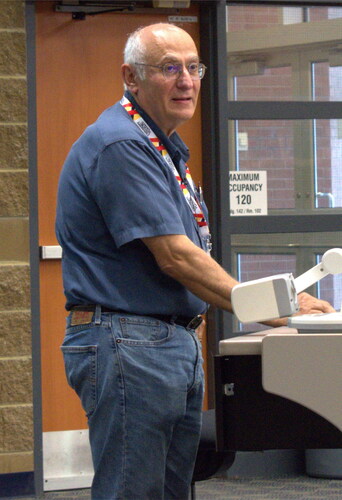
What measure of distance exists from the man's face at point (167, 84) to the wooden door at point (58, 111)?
98.9 inches

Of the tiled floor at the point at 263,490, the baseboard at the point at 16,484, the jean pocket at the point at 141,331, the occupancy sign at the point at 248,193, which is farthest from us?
the occupancy sign at the point at 248,193

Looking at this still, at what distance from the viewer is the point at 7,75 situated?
16.0 ft

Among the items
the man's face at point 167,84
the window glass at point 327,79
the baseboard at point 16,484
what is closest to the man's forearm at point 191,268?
the man's face at point 167,84

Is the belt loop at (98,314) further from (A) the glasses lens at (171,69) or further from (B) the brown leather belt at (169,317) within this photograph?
(A) the glasses lens at (171,69)

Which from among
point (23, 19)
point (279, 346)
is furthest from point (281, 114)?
point (279, 346)

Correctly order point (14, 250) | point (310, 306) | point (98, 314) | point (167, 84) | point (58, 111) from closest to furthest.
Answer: point (310, 306) < point (98, 314) < point (167, 84) < point (14, 250) < point (58, 111)

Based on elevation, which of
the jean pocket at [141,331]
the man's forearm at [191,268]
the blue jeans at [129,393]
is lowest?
the blue jeans at [129,393]

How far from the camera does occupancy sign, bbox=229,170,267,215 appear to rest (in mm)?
5234

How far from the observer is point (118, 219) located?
92.3 inches

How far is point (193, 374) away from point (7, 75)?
111 inches

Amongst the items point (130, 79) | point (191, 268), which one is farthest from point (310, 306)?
point (130, 79)

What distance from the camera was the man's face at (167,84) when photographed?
8.26 feet

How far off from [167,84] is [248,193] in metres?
2.80

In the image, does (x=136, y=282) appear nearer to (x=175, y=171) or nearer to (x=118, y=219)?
(x=118, y=219)
